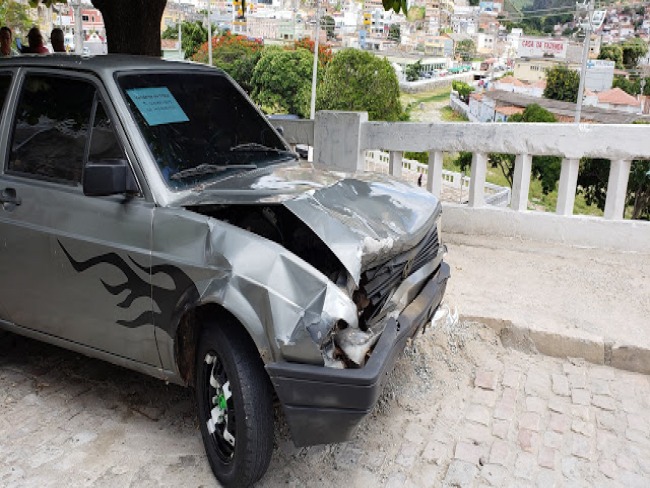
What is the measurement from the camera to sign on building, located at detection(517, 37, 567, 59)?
82.3 meters

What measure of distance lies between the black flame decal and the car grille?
799 mm

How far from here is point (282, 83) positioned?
62969 mm

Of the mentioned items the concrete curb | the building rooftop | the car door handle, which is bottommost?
the building rooftop

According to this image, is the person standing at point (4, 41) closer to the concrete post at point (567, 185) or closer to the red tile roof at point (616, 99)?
the concrete post at point (567, 185)

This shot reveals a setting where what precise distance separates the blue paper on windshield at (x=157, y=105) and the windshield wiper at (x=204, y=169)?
320 millimetres

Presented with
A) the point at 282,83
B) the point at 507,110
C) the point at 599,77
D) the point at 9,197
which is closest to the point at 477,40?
the point at 599,77

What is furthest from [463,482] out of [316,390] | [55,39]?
[55,39]

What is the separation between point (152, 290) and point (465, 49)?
12707 cm

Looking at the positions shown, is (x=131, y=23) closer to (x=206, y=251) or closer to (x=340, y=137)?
(x=340, y=137)

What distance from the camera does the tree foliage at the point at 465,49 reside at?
116762 millimetres

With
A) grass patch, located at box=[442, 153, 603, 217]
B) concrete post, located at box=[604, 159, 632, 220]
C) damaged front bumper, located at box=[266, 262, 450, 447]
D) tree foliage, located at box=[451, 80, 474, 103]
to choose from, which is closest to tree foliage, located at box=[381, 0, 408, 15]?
concrete post, located at box=[604, 159, 632, 220]

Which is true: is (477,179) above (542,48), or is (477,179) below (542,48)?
below

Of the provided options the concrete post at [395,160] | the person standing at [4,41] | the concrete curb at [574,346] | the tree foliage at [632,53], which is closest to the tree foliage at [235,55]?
the tree foliage at [632,53]

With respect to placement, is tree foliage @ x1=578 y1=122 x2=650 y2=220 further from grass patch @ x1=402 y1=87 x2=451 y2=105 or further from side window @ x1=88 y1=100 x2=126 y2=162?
grass patch @ x1=402 y1=87 x2=451 y2=105
